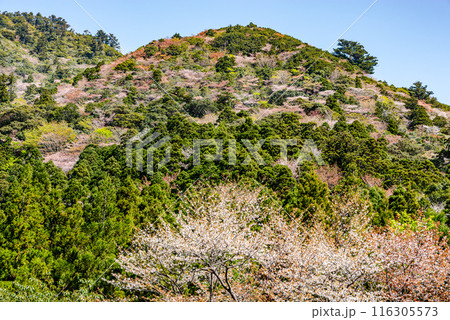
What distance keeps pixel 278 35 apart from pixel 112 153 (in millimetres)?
Answer: 49123

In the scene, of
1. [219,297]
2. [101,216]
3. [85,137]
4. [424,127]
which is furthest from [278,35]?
[219,297]

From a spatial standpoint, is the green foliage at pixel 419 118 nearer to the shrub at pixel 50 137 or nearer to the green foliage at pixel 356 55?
the green foliage at pixel 356 55

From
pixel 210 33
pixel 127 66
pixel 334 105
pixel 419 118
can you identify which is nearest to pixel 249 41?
pixel 210 33

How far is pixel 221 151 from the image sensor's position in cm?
2031

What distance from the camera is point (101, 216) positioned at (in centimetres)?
1402

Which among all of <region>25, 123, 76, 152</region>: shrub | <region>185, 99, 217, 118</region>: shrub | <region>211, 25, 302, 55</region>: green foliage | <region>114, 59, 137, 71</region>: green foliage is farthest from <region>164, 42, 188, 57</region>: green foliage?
<region>25, 123, 76, 152</region>: shrub

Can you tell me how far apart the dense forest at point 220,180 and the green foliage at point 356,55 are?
0.30 metres

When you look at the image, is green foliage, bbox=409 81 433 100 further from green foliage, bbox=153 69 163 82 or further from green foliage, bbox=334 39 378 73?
green foliage, bbox=153 69 163 82

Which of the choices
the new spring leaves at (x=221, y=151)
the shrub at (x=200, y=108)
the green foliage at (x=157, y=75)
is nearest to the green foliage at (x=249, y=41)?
the green foliage at (x=157, y=75)

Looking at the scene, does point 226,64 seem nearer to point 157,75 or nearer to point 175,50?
point 175,50

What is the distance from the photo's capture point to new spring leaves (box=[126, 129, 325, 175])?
20.0m

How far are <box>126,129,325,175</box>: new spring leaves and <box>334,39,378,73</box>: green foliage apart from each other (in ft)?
117

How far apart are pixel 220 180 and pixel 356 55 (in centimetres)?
4675

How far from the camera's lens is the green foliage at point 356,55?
180 ft
